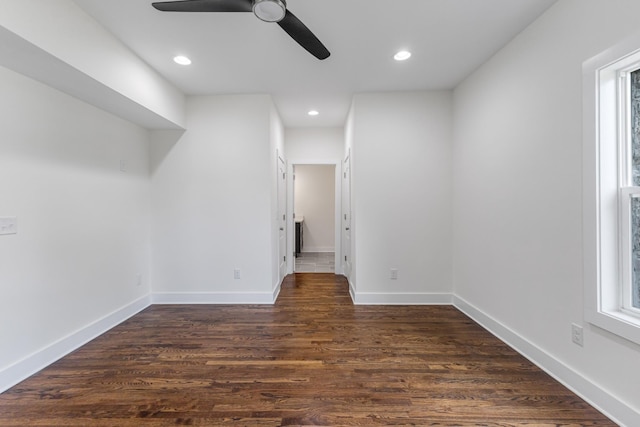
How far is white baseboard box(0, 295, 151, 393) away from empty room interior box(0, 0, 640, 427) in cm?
2

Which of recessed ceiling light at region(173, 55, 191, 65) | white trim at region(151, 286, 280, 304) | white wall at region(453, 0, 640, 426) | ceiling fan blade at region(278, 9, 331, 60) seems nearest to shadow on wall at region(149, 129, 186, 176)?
recessed ceiling light at region(173, 55, 191, 65)

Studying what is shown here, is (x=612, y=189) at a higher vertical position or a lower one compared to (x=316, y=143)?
lower

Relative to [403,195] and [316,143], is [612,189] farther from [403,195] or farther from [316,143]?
[316,143]

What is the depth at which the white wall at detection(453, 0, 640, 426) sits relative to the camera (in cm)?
157

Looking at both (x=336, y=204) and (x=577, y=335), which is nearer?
(x=577, y=335)

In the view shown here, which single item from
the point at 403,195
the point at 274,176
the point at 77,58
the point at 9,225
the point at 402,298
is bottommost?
the point at 402,298

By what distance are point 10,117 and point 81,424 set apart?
6.45ft

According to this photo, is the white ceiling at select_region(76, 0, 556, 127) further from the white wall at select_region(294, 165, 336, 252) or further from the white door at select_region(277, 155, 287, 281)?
the white wall at select_region(294, 165, 336, 252)

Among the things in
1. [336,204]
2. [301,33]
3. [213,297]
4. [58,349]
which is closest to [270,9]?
[301,33]

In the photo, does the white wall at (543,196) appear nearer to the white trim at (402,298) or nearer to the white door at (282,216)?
the white trim at (402,298)

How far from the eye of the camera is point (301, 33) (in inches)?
69.6

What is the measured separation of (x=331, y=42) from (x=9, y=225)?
2645 mm

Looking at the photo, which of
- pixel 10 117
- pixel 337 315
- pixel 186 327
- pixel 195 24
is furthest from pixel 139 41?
pixel 337 315

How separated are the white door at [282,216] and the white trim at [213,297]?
2.73 feet
